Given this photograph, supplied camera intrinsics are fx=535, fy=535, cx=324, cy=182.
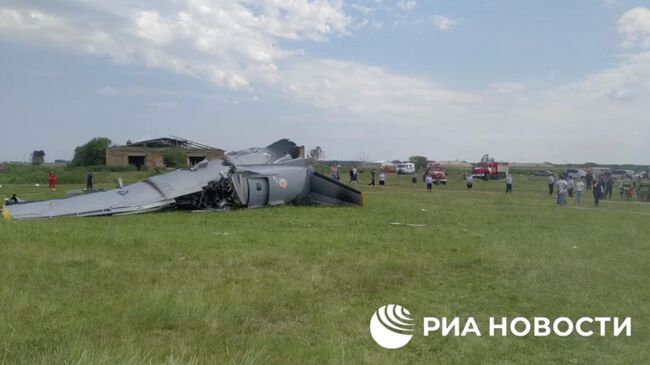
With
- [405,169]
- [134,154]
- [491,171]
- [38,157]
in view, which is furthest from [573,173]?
[38,157]

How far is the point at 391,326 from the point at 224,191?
48.8ft

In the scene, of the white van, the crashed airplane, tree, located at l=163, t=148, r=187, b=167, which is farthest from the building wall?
the crashed airplane

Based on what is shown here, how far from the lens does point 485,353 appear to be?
5.41 meters

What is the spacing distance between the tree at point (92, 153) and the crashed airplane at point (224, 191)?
69.0 m

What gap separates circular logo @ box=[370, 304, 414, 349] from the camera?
5660mm

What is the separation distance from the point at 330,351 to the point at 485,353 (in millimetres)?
1583

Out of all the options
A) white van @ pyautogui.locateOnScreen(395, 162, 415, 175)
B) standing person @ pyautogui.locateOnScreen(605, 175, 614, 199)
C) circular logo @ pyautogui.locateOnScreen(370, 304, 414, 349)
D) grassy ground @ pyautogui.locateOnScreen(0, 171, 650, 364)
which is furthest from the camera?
white van @ pyautogui.locateOnScreen(395, 162, 415, 175)

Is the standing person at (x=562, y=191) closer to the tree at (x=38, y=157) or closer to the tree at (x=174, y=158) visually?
the tree at (x=174, y=158)

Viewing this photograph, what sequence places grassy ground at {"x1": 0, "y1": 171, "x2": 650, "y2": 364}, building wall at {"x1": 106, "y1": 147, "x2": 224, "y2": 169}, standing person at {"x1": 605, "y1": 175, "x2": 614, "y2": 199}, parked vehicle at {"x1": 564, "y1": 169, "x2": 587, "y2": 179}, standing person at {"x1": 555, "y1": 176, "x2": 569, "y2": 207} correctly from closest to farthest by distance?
1. grassy ground at {"x1": 0, "y1": 171, "x2": 650, "y2": 364}
2. standing person at {"x1": 555, "y1": 176, "x2": 569, "y2": 207}
3. standing person at {"x1": 605, "y1": 175, "x2": 614, "y2": 199}
4. parked vehicle at {"x1": 564, "y1": 169, "x2": 587, "y2": 179}
5. building wall at {"x1": 106, "y1": 147, "x2": 224, "y2": 169}

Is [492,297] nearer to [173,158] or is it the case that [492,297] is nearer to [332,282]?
[332,282]

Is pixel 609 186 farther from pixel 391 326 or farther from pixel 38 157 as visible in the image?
pixel 38 157

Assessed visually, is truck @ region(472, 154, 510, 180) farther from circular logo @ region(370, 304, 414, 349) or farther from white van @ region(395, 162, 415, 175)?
circular logo @ region(370, 304, 414, 349)

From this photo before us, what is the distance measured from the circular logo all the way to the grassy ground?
0.12 m

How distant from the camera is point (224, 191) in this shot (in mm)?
Result: 20234
